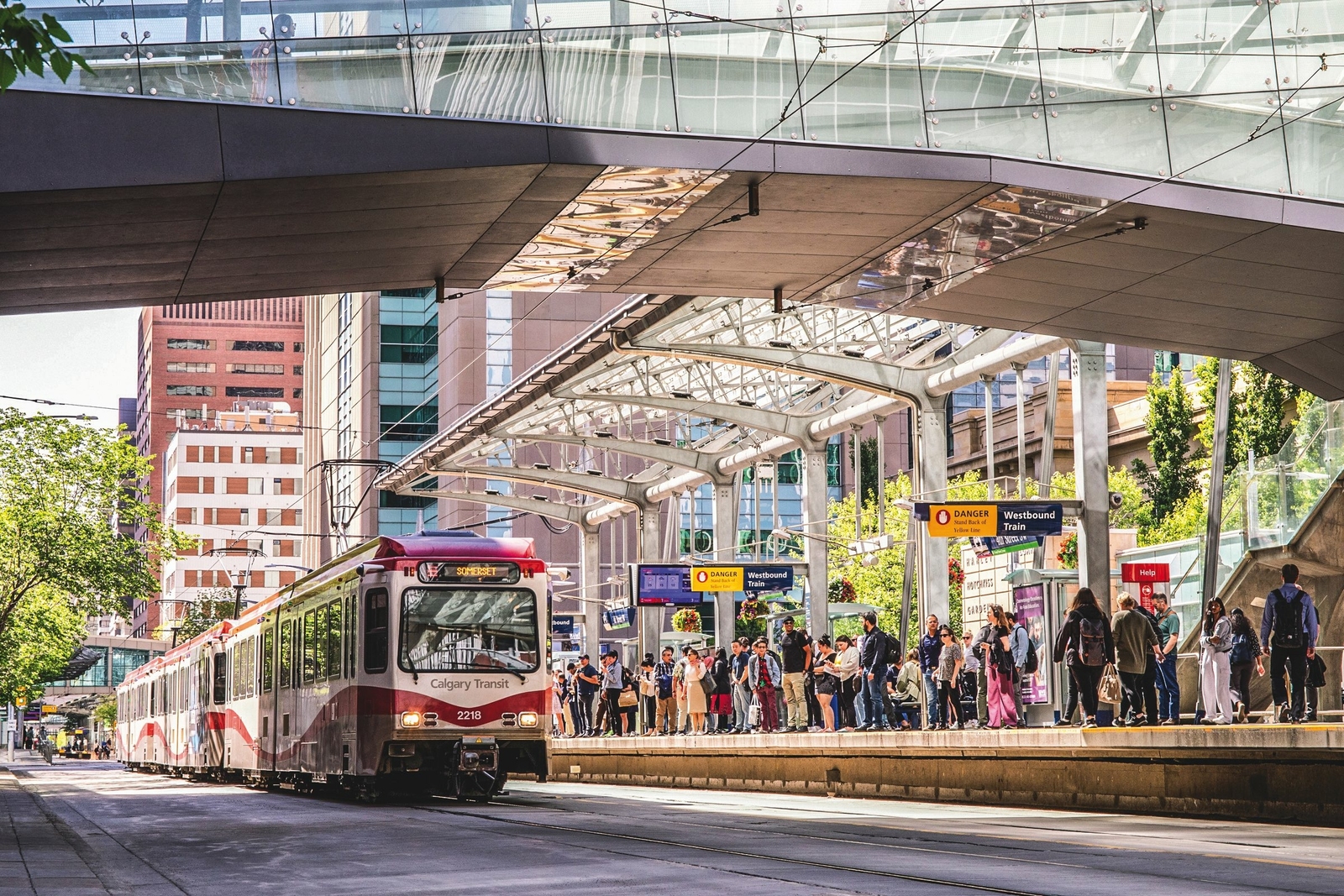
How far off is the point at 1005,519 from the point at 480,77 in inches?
428

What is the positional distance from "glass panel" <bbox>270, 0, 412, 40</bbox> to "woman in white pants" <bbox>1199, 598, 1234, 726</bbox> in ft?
34.5

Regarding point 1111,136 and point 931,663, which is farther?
point 931,663

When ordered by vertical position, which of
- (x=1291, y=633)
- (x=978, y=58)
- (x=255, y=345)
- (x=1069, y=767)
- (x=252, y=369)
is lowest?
(x=1069, y=767)

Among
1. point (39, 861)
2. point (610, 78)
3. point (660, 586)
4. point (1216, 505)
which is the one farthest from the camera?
point (660, 586)

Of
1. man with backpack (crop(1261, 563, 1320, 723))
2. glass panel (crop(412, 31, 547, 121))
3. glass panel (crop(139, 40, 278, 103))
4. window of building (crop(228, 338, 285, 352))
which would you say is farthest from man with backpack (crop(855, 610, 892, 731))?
window of building (crop(228, 338, 285, 352))

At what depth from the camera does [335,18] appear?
60.1 feet

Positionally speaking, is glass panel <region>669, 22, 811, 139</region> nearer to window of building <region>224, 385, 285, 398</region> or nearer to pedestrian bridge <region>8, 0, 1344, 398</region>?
pedestrian bridge <region>8, 0, 1344, 398</region>

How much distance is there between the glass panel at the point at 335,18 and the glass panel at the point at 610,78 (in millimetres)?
1620

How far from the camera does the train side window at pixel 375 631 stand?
68.0 feet

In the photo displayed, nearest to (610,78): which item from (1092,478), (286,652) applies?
(286,652)

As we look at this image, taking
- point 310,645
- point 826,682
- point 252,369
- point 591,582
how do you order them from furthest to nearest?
point 252,369, point 591,582, point 826,682, point 310,645

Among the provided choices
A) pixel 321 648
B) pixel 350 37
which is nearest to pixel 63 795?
pixel 321 648

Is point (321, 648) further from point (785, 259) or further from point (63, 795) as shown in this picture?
point (63, 795)

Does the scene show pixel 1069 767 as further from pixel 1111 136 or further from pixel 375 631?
pixel 375 631
